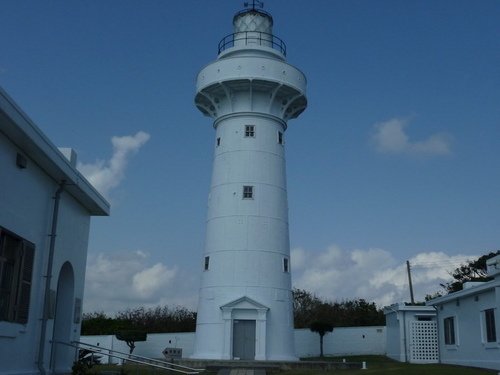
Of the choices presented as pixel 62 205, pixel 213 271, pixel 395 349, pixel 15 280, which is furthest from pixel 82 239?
pixel 395 349

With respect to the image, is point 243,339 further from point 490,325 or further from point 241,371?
point 490,325

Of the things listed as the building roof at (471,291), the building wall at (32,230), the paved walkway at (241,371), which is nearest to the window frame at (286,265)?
the paved walkway at (241,371)

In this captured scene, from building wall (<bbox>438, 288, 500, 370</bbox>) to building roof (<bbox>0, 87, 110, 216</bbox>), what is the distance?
11.8m

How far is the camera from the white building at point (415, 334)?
26391mm

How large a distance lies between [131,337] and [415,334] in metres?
13.6

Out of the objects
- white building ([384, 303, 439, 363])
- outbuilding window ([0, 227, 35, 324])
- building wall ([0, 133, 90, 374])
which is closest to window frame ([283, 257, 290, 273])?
white building ([384, 303, 439, 363])

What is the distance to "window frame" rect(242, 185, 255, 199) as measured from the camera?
24.7 m

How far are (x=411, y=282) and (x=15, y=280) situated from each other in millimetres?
35490

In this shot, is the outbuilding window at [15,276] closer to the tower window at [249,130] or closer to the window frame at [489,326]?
the window frame at [489,326]

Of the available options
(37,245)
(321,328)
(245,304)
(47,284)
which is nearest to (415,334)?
(321,328)

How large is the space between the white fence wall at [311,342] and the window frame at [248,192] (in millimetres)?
10943

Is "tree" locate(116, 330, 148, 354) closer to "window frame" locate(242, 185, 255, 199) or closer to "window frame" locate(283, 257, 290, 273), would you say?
"window frame" locate(283, 257, 290, 273)

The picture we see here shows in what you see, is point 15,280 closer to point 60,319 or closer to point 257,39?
point 60,319

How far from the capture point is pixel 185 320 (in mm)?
40219
